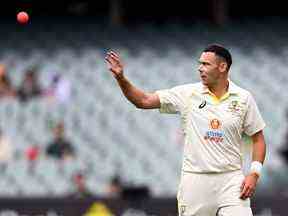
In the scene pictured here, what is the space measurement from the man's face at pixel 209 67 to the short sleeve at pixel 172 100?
232 millimetres

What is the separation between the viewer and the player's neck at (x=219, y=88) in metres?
8.08

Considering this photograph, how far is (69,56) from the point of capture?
1841 cm

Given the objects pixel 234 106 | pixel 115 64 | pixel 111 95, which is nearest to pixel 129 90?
pixel 115 64

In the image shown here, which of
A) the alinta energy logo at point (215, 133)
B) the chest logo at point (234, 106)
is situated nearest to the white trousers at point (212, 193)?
the alinta energy logo at point (215, 133)

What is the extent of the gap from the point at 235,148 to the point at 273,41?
10.8 metres

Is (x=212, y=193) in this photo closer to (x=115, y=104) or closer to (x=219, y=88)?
(x=219, y=88)

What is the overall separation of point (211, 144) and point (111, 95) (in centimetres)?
964

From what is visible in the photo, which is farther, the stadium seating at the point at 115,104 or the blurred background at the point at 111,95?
the stadium seating at the point at 115,104

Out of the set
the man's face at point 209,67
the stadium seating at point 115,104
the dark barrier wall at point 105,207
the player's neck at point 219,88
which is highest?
the man's face at point 209,67

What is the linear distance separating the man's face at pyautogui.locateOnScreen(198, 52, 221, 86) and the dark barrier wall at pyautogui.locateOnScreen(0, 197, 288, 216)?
4801 mm

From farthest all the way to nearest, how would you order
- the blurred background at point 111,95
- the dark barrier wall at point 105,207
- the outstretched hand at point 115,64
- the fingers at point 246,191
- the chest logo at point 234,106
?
the blurred background at point 111,95 → the dark barrier wall at point 105,207 → the chest logo at point 234,106 → the fingers at point 246,191 → the outstretched hand at point 115,64

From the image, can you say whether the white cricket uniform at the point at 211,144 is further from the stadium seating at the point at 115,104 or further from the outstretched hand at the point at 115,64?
the stadium seating at the point at 115,104

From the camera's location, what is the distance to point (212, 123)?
7.95 meters

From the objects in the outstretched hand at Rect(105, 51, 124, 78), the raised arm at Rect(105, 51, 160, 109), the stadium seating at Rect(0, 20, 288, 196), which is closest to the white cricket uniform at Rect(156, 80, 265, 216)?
the raised arm at Rect(105, 51, 160, 109)
